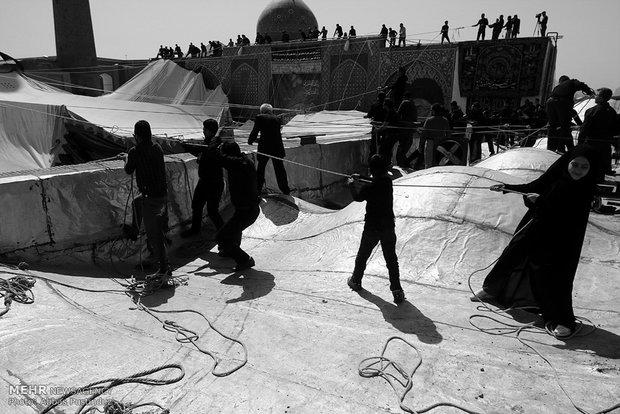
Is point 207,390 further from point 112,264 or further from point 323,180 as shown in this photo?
point 323,180

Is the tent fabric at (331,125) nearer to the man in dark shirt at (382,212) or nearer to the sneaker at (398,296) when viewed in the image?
the man in dark shirt at (382,212)

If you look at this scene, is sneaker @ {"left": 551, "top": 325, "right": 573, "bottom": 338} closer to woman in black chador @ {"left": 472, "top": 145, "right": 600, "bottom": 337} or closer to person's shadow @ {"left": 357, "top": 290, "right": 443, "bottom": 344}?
woman in black chador @ {"left": 472, "top": 145, "right": 600, "bottom": 337}

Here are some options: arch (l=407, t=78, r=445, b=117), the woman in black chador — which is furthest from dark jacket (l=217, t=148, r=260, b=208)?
arch (l=407, t=78, r=445, b=117)

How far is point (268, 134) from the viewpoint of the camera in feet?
20.2

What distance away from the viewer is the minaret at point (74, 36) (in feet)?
60.3

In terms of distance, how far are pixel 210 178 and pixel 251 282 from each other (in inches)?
64.8

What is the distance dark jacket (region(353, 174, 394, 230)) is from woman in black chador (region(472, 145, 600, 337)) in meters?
0.98

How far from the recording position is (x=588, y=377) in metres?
2.47

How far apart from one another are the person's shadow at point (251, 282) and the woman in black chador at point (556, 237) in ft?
6.79

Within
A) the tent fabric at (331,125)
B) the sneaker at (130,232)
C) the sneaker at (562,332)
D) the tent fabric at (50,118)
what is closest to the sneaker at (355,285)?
the sneaker at (562,332)

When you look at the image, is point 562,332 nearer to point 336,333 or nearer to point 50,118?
point 336,333

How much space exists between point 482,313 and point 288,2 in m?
28.2

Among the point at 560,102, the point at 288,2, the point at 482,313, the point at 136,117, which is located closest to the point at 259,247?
the point at 482,313

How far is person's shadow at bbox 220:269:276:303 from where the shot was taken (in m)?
3.89
